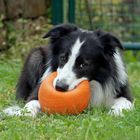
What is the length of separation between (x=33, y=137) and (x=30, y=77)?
82.2 inches

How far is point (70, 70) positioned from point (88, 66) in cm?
25

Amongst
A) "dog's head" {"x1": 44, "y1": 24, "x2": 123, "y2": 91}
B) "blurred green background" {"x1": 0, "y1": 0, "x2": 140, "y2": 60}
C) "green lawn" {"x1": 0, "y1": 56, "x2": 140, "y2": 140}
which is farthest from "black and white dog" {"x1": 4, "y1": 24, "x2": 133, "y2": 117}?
"blurred green background" {"x1": 0, "y1": 0, "x2": 140, "y2": 60}

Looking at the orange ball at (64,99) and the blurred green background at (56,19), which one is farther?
the blurred green background at (56,19)

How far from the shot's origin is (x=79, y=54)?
5.94 m

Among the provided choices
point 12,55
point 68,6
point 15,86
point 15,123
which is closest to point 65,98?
point 15,123

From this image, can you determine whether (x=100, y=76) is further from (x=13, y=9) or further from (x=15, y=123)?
(x=13, y=9)

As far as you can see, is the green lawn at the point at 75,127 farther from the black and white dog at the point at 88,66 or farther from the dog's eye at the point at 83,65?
the dog's eye at the point at 83,65

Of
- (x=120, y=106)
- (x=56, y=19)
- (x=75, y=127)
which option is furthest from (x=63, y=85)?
(x=56, y=19)

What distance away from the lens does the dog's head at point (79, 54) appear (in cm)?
588

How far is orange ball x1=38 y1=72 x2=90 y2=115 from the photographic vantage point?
5820 millimetres

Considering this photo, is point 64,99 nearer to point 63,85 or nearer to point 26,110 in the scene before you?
point 63,85

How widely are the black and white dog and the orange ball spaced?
0.21 feet

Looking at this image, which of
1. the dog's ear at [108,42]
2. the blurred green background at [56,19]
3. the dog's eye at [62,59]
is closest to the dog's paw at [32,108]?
the dog's eye at [62,59]

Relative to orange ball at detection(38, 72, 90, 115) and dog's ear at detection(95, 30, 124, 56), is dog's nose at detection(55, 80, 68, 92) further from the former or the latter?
dog's ear at detection(95, 30, 124, 56)
